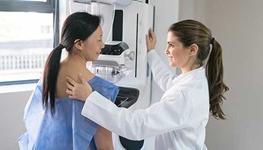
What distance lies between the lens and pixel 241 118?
2.55 meters

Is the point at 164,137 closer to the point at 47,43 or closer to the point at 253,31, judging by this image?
the point at 253,31

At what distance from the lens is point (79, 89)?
1261 mm

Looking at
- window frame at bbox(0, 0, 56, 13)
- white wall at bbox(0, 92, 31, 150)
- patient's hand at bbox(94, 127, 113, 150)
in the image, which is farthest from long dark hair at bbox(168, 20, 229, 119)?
window frame at bbox(0, 0, 56, 13)

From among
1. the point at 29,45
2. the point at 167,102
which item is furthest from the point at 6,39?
the point at 167,102

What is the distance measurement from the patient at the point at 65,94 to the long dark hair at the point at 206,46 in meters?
0.41

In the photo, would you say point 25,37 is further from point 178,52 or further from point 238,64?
point 238,64

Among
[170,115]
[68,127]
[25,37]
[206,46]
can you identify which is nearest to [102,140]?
[68,127]

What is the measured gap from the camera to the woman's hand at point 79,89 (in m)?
1.26

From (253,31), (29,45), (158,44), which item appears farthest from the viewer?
(29,45)

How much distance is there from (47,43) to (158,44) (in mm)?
979

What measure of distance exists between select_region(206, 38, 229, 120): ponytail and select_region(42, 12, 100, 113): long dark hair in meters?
0.64

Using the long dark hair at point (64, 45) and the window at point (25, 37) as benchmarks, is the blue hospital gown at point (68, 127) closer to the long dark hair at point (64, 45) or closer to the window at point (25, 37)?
the long dark hair at point (64, 45)

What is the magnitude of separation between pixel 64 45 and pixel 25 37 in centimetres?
141

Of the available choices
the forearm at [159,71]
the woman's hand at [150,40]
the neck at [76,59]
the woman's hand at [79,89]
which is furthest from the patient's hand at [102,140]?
the woman's hand at [150,40]
